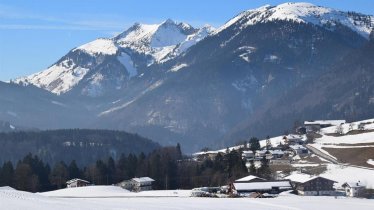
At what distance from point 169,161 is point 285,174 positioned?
18.8m

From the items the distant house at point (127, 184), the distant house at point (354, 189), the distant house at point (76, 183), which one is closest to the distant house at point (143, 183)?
the distant house at point (127, 184)

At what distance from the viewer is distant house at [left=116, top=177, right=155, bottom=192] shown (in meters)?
110

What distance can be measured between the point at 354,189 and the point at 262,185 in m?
11.7

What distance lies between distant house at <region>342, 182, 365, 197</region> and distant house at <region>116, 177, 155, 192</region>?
2786cm

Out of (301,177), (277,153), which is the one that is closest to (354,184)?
(301,177)

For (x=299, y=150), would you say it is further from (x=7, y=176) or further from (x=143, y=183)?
(x=7, y=176)

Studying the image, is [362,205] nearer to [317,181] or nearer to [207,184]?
[317,181]

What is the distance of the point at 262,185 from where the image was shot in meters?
103

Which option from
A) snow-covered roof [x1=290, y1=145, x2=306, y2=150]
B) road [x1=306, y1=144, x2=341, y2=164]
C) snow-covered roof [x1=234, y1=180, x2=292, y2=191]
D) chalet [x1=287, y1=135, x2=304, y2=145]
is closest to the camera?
snow-covered roof [x1=234, y1=180, x2=292, y2=191]

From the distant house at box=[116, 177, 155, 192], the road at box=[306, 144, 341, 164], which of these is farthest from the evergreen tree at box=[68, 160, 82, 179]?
the road at box=[306, 144, 341, 164]

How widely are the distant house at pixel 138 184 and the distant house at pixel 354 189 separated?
91.4 ft

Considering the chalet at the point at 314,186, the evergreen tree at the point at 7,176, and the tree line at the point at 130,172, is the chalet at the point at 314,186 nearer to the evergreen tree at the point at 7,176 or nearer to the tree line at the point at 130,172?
the tree line at the point at 130,172

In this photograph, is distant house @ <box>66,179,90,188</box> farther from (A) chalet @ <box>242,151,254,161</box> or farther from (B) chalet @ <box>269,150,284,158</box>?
(B) chalet @ <box>269,150,284,158</box>

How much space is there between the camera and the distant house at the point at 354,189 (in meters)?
97.8
